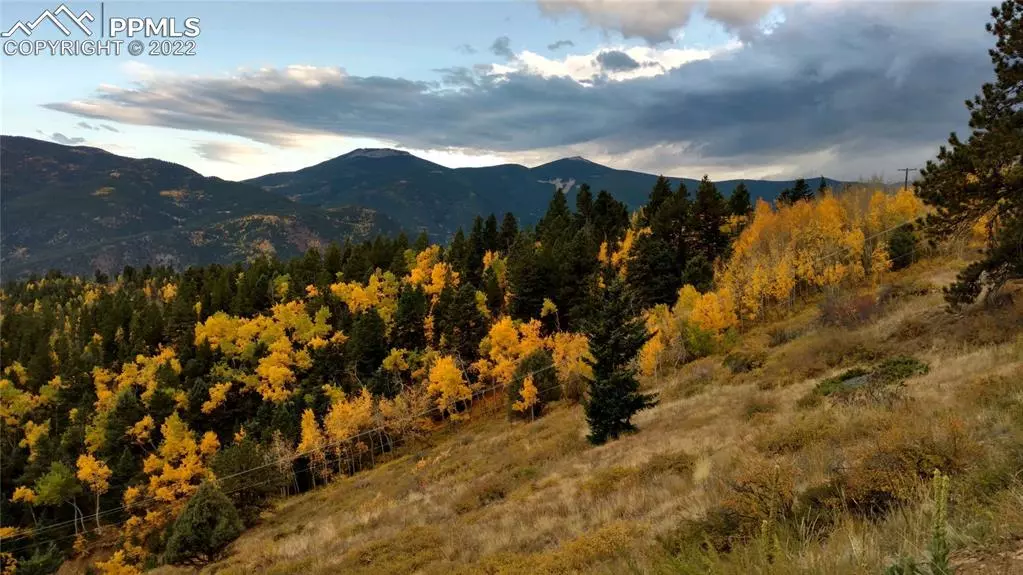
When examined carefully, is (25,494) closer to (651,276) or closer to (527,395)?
(527,395)

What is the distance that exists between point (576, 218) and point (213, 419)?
242ft

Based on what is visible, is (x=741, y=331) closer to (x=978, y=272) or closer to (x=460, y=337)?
(x=460, y=337)

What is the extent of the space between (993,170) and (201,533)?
139 feet

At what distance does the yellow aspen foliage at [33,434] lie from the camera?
3265 inches

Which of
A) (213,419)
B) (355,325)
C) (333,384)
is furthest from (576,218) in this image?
(213,419)

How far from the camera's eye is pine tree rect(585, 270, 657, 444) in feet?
96.0

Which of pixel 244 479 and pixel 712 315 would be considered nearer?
pixel 244 479

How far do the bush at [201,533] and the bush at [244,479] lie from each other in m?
8.06

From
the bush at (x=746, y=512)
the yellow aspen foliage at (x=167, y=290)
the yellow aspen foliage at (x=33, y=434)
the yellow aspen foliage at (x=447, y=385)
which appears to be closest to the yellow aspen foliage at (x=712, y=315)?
the yellow aspen foliage at (x=447, y=385)

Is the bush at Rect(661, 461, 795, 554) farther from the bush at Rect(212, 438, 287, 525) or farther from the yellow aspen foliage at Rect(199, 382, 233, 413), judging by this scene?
the yellow aspen foliage at Rect(199, 382, 233, 413)

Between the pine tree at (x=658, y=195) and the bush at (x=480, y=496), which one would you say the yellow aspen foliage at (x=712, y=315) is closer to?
the bush at (x=480, y=496)

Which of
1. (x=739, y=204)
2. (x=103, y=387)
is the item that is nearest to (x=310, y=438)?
(x=103, y=387)

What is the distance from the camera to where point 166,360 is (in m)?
88.8

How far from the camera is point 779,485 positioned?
718 cm
